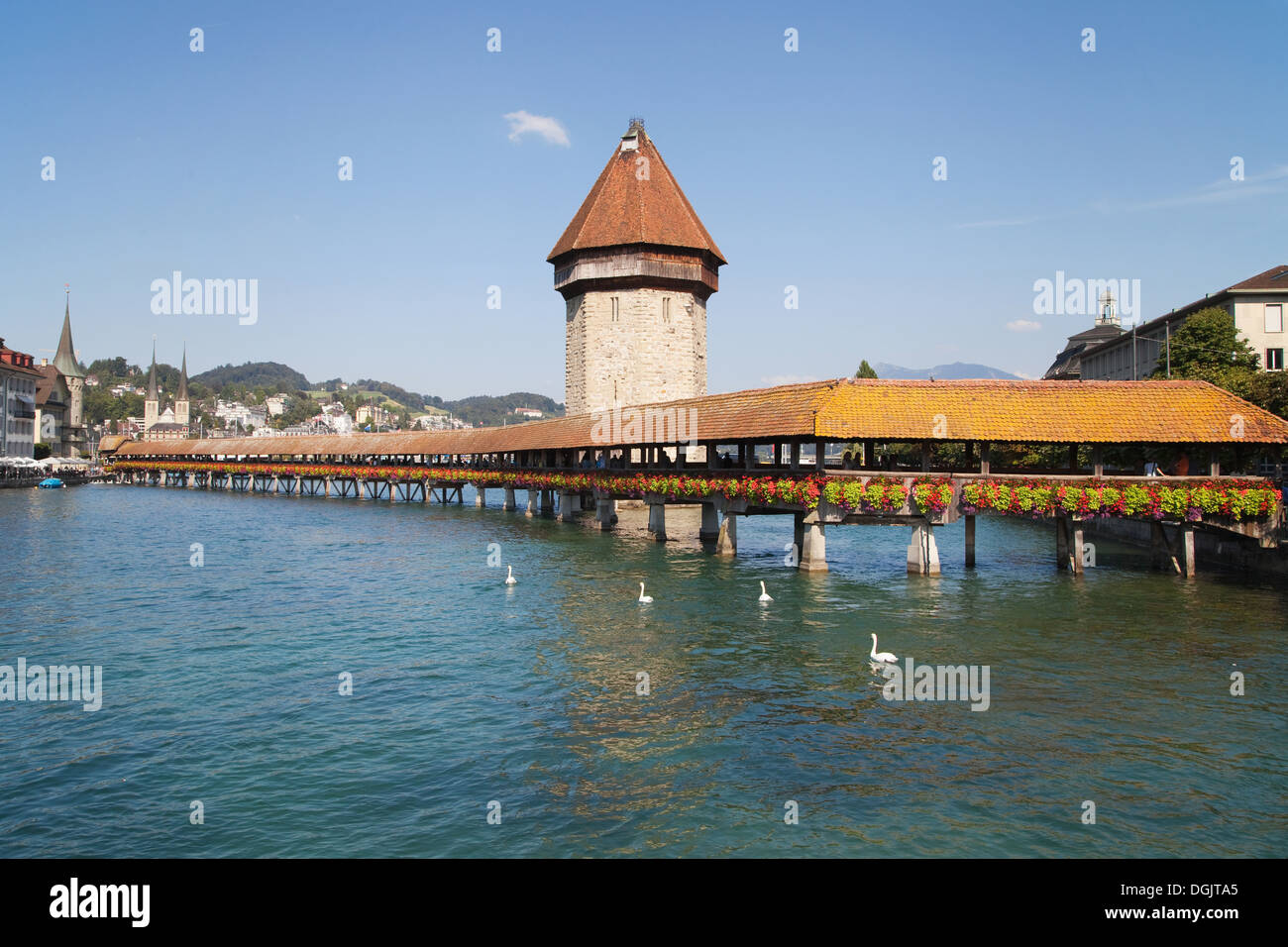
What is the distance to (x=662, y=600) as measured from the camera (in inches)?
818

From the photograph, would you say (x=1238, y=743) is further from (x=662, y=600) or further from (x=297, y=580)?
(x=297, y=580)

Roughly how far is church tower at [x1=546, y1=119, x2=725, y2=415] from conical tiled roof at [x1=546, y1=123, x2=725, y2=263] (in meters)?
0.07

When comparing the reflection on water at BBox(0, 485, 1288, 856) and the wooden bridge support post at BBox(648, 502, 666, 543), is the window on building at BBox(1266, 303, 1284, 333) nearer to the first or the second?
the reflection on water at BBox(0, 485, 1288, 856)

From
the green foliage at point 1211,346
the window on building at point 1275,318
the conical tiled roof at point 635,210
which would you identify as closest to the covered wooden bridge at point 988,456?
the green foliage at point 1211,346

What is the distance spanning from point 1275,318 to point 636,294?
3384 centimetres

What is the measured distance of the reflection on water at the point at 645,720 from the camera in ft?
27.5

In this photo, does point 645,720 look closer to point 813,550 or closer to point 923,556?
point 813,550

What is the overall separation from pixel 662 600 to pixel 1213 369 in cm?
3025

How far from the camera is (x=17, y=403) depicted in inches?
3455

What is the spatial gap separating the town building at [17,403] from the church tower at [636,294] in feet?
202

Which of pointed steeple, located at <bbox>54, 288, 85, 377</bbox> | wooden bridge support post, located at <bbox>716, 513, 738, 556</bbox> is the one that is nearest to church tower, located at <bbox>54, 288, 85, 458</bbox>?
pointed steeple, located at <bbox>54, 288, 85, 377</bbox>

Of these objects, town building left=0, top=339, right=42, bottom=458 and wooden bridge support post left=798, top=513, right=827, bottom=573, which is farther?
town building left=0, top=339, right=42, bottom=458

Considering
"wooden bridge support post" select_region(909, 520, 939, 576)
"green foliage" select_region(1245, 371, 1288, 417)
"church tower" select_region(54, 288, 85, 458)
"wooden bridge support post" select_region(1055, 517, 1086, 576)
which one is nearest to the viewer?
"wooden bridge support post" select_region(1055, 517, 1086, 576)

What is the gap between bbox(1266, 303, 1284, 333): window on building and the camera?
4606 centimetres
